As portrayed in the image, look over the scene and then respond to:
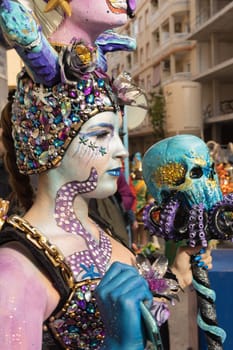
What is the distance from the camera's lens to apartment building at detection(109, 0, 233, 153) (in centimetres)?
1669

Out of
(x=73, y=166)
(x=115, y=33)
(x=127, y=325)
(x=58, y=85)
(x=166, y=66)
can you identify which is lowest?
(x=127, y=325)

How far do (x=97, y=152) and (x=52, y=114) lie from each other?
12 centimetres

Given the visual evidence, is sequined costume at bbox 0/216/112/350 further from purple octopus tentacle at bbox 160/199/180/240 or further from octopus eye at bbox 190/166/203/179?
octopus eye at bbox 190/166/203/179

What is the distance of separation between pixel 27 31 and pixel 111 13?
24 centimetres

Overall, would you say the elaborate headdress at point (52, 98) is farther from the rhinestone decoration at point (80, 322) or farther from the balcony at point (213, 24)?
the balcony at point (213, 24)

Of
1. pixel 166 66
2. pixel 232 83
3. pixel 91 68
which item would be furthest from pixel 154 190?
pixel 166 66

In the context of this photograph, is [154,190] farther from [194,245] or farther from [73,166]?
[73,166]

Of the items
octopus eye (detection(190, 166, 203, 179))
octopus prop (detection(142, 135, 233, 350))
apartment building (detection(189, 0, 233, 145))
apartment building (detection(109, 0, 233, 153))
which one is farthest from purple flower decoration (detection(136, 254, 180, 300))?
apartment building (detection(189, 0, 233, 145))

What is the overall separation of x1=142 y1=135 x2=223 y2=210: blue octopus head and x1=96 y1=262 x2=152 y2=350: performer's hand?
1.23ft

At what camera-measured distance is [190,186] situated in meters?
1.19

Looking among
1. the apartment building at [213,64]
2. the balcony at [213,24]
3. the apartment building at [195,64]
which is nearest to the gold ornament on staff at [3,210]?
the apartment building at [195,64]

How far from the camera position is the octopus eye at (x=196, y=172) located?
120cm

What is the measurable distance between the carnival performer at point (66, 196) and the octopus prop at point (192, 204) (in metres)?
0.13

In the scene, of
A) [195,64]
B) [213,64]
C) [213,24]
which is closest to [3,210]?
[213,24]
